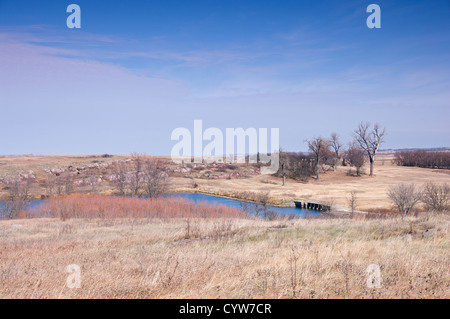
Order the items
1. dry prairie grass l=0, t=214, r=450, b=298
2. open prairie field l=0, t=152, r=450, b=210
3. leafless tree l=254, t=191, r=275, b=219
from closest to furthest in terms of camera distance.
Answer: dry prairie grass l=0, t=214, r=450, b=298, leafless tree l=254, t=191, r=275, b=219, open prairie field l=0, t=152, r=450, b=210

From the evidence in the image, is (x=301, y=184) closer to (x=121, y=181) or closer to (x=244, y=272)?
(x=121, y=181)

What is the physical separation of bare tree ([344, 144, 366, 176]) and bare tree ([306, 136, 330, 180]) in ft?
26.1

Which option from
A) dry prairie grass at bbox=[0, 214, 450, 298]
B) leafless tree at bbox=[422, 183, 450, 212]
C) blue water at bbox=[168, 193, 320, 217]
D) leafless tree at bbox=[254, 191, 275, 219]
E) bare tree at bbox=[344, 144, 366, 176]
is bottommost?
blue water at bbox=[168, 193, 320, 217]

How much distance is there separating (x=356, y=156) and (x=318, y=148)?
42.5ft

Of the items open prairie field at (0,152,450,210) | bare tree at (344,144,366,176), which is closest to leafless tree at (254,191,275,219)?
open prairie field at (0,152,450,210)

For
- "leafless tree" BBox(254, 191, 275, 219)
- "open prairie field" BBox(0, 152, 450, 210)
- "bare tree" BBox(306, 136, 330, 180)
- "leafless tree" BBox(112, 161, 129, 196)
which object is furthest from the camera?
"bare tree" BBox(306, 136, 330, 180)

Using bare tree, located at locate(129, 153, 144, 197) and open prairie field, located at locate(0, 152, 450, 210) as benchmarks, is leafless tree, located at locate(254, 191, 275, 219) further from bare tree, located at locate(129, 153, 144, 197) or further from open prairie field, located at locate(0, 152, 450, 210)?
bare tree, located at locate(129, 153, 144, 197)

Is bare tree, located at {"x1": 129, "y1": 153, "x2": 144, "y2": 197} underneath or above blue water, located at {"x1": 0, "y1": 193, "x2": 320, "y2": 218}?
above

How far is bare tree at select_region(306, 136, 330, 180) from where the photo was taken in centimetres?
7620

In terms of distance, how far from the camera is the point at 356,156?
266ft

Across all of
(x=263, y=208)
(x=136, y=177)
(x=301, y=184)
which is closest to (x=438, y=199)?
(x=263, y=208)

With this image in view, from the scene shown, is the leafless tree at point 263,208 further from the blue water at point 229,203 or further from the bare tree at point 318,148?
the bare tree at point 318,148

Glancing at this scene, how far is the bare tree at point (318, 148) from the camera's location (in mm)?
76200
